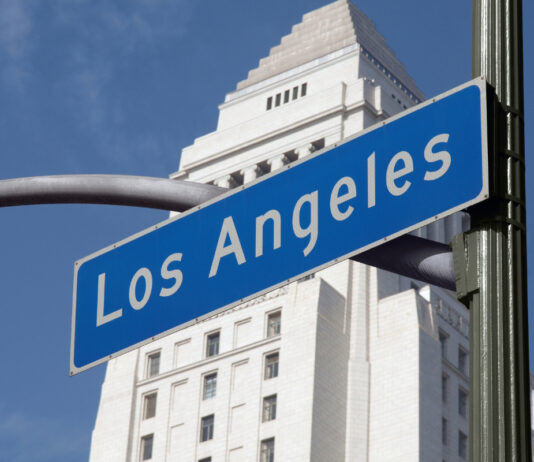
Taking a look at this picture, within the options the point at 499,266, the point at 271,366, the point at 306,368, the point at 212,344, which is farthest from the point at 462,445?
the point at 499,266

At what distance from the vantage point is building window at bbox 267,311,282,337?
70562 mm

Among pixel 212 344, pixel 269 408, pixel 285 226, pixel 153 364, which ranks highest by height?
pixel 212 344

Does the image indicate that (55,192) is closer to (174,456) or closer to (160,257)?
(160,257)

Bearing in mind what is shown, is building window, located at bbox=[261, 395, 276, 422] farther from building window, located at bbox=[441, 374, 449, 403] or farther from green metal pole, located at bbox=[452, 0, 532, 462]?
green metal pole, located at bbox=[452, 0, 532, 462]

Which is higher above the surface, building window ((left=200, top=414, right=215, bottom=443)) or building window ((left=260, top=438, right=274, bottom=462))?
building window ((left=200, top=414, right=215, bottom=443))

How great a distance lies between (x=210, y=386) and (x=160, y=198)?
64.7 m

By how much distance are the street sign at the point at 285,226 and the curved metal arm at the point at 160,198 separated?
0.11 m

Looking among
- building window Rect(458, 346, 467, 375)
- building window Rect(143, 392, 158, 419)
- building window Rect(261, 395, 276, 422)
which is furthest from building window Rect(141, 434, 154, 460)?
building window Rect(458, 346, 467, 375)

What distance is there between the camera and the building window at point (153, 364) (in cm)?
7519

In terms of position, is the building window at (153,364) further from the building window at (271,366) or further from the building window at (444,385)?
the building window at (444,385)

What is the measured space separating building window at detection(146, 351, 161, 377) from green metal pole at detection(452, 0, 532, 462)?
69.4 meters

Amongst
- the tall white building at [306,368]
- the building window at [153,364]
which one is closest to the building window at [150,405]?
the tall white building at [306,368]

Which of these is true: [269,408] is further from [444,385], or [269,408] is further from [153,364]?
[153,364]

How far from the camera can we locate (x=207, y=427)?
68938mm
